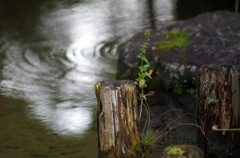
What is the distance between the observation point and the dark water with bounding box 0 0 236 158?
17.2 feet

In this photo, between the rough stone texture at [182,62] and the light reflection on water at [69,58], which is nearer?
the rough stone texture at [182,62]

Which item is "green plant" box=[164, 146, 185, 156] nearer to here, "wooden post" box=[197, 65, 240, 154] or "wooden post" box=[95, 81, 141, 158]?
"wooden post" box=[95, 81, 141, 158]

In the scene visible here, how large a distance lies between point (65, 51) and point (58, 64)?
73cm

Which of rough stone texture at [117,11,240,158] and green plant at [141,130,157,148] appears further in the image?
rough stone texture at [117,11,240,158]

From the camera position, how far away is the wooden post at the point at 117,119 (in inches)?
142

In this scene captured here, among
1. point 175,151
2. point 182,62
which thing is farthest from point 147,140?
point 182,62

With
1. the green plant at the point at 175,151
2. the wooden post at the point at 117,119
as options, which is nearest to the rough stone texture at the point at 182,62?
the wooden post at the point at 117,119

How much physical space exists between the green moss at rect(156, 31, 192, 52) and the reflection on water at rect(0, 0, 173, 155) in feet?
3.74

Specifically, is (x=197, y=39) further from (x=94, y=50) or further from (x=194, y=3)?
(x=194, y=3)

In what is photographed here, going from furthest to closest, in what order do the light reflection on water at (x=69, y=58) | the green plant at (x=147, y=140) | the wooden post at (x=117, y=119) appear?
the light reflection on water at (x=69, y=58) < the green plant at (x=147, y=140) < the wooden post at (x=117, y=119)

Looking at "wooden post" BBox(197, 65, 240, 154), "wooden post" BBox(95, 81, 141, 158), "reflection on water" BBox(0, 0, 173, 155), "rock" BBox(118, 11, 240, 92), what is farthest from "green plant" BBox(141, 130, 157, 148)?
"rock" BBox(118, 11, 240, 92)

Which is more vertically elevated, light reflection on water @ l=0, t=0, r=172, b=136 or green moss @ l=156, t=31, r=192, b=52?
green moss @ l=156, t=31, r=192, b=52

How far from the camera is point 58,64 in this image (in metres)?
7.81

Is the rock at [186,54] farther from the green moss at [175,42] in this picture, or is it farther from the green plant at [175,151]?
the green plant at [175,151]
